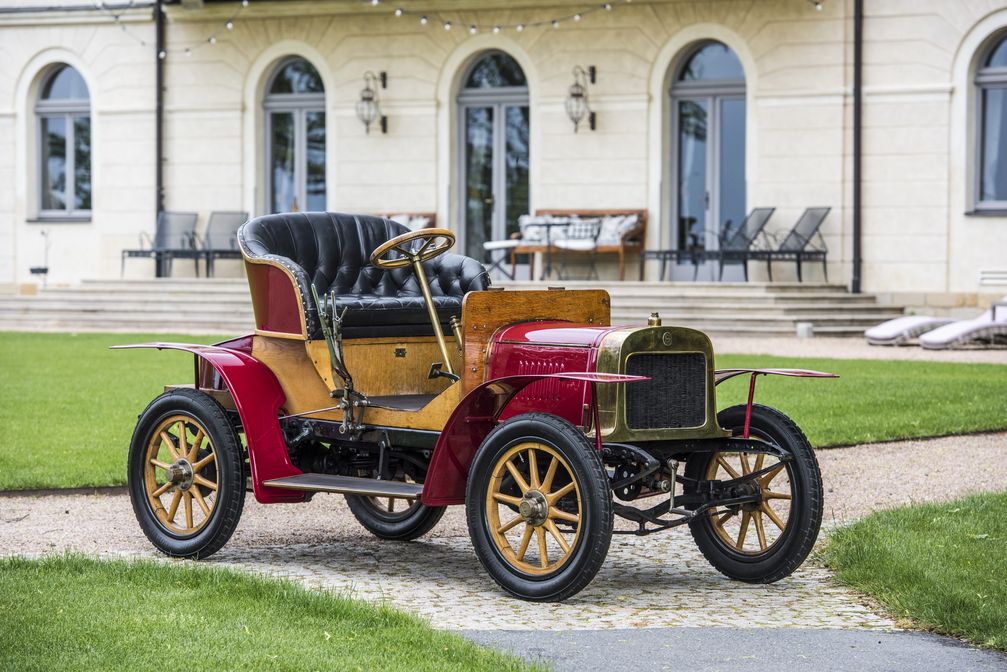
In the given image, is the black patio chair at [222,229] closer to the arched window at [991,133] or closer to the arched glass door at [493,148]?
the arched glass door at [493,148]

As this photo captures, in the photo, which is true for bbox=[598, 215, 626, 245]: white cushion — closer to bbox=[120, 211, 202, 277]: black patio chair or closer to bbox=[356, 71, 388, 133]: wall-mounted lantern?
bbox=[356, 71, 388, 133]: wall-mounted lantern

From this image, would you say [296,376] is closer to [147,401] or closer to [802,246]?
[147,401]

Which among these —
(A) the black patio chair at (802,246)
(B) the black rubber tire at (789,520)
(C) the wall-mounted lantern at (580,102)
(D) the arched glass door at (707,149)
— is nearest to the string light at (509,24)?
(C) the wall-mounted lantern at (580,102)

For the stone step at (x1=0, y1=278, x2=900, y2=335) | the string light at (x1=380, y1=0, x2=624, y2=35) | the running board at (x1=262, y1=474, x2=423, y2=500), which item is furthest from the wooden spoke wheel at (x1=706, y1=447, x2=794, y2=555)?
the string light at (x1=380, y1=0, x2=624, y2=35)

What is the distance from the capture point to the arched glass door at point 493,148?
23266mm

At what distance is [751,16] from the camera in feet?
70.6

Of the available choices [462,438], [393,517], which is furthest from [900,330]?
[462,438]

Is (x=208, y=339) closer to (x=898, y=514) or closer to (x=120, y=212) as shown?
(x=120, y=212)

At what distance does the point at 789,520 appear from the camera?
18.0 ft

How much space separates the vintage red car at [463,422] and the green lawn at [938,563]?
0.33 metres

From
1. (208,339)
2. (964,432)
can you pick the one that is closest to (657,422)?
(964,432)

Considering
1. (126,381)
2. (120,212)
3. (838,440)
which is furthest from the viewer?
(120,212)

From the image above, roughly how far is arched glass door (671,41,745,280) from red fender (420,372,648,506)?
54.8 ft

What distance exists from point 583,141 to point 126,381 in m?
11.2
